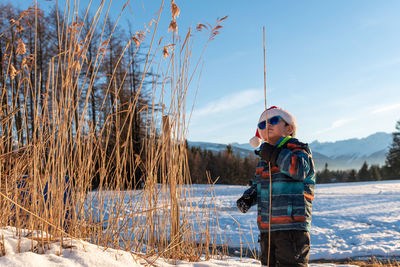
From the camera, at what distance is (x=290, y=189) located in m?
1.28

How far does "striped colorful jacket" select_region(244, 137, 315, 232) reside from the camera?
Answer: 124 cm

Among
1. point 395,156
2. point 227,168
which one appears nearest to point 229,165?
point 227,168

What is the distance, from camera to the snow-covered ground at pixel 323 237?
967mm

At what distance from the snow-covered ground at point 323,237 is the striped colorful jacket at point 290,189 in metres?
0.32

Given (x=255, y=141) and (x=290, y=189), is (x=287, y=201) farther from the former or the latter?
(x=255, y=141)

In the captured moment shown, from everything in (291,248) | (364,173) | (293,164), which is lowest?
(364,173)

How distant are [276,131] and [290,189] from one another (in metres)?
0.29

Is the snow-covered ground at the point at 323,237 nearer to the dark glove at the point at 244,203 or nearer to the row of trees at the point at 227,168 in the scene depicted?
the dark glove at the point at 244,203

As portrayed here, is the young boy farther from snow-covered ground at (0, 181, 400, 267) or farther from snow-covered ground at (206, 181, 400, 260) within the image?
snow-covered ground at (206, 181, 400, 260)

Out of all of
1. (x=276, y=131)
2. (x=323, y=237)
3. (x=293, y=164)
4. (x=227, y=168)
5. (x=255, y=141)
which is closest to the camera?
(x=293, y=164)

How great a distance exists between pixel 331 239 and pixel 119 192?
333 cm

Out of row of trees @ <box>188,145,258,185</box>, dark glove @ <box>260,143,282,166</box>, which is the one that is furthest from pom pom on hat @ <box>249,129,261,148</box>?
row of trees @ <box>188,145,258,185</box>

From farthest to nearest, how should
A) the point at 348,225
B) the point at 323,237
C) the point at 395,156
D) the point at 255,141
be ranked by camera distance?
1. the point at 395,156
2. the point at 348,225
3. the point at 323,237
4. the point at 255,141

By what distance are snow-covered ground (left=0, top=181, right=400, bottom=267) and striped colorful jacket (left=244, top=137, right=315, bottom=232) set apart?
1.04 ft
